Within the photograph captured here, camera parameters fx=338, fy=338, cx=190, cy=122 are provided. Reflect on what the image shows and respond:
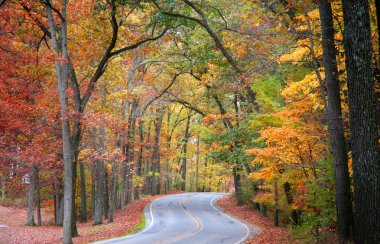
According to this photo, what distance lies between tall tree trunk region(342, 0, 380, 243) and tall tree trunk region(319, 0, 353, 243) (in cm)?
285

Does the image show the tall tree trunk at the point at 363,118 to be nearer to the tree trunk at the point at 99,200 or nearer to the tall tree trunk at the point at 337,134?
the tall tree trunk at the point at 337,134

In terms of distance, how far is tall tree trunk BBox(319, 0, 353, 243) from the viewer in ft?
31.9

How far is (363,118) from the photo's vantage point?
266 inches

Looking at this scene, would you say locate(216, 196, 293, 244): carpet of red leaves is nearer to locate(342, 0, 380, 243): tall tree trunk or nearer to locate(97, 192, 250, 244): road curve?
locate(97, 192, 250, 244): road curve

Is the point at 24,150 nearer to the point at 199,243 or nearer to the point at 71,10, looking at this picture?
the point at 71,10

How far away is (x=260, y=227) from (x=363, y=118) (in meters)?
14.0

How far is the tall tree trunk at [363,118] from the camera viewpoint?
6.59 metres

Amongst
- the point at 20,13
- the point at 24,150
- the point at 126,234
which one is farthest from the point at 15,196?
the point at 20,13

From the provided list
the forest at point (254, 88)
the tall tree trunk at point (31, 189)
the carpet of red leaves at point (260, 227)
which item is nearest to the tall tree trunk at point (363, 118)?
the forest at point (254, 88)

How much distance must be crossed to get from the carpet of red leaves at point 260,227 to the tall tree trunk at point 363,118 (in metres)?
8.07

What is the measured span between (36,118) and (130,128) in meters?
10.4

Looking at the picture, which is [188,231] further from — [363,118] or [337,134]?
[363,118]

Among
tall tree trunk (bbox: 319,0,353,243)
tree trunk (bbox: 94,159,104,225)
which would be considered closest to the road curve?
tree trunk (bbox: 94,159,104,225)

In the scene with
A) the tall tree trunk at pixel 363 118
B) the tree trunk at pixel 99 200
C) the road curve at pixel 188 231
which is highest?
the tall tree trunk at pixel 363 118
